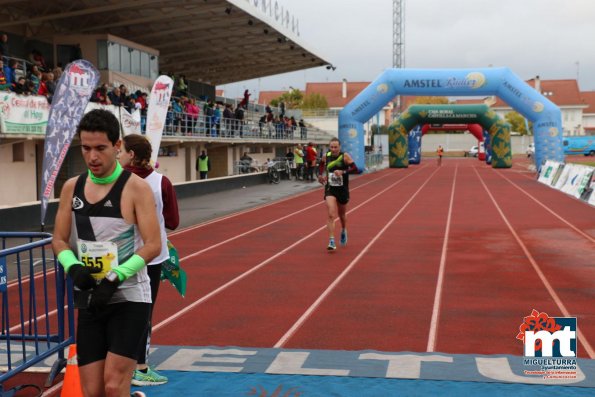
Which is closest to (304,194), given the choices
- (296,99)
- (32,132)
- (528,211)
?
(528,211)

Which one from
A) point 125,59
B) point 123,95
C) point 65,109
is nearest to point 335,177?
point 65,109

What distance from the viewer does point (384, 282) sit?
9523 millimetres

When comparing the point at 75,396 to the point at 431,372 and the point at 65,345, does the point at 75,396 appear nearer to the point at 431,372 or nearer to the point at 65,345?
the point at 65,345

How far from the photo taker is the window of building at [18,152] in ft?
65.4

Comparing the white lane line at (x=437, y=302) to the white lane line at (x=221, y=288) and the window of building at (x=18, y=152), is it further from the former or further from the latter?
the window of building at (x=18, y=152)

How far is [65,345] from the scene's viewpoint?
5629mm

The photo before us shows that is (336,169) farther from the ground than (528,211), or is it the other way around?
(336,169)

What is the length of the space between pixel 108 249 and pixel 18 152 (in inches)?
706

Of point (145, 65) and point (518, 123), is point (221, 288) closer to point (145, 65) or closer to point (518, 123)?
point (145, 65)

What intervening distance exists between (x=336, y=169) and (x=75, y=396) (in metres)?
7.95

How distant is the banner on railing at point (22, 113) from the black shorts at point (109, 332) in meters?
13.4

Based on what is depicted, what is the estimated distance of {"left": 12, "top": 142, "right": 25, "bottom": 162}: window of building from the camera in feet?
65.4

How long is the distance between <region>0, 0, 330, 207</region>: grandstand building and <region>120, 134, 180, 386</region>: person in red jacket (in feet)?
38.8

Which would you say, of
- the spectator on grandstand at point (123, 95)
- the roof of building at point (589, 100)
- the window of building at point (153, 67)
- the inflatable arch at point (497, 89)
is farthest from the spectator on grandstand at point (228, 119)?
the roof of building at point (589, 100)
